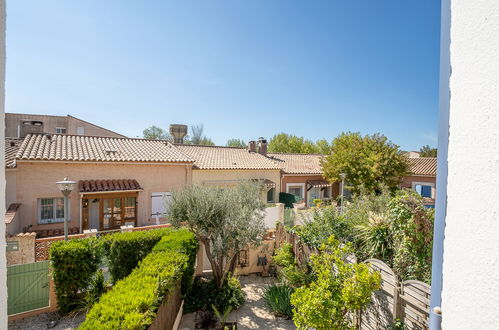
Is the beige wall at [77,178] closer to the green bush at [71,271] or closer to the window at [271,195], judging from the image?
the green bush at [71,271]

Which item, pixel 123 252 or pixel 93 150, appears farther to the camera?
pixel 93 150

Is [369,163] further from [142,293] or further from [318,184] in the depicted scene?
[142,293]

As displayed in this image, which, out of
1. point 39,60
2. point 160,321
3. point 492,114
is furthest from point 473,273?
point 39,60

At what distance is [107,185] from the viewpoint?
52.1 feet

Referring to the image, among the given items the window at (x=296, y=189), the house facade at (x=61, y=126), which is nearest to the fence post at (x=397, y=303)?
the window at (x=296, y=189)

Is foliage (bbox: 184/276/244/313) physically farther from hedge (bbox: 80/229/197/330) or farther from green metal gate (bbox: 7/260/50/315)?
green metal gate (bbox: 7/260/50/315)

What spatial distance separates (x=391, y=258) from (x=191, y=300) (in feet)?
24.1

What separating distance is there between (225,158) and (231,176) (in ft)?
10.00

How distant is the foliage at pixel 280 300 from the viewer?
873 cm

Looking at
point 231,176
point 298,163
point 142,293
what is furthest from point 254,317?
point 298,163

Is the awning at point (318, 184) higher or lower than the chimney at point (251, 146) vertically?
lower

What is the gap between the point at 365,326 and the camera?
276 inches

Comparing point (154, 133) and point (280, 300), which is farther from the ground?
point (154, 133)

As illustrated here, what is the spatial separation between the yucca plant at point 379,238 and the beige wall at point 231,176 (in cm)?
1394
